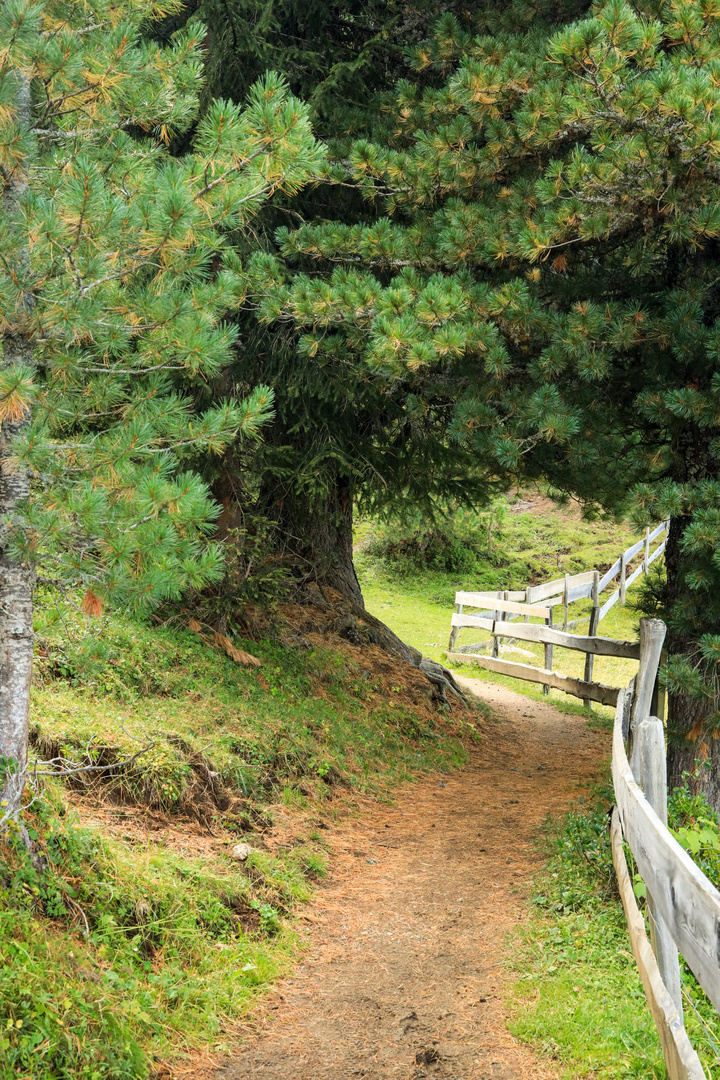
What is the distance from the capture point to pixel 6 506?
4.53m

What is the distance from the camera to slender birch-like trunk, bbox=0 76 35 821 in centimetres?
452

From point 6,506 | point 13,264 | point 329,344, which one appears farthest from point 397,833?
point 13,264

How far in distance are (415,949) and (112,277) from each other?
444 cm

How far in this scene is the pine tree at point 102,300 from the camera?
4.17m

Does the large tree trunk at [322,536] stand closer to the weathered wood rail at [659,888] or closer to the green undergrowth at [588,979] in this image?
the weathered wood rail at [659,888]

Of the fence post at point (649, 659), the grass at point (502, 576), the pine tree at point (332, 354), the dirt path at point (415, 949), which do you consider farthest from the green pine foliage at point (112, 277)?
the grass at point (502, 576)

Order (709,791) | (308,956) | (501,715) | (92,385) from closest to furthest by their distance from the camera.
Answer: (92,385)
(308,956)
(709,791)
(501,715)

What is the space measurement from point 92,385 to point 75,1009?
303 cm

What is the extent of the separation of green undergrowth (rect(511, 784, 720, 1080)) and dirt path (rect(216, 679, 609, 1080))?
15 centimetres

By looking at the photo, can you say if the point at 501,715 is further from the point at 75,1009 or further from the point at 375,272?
the point at 75,1009

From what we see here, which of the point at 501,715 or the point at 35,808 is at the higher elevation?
the point at 35,808

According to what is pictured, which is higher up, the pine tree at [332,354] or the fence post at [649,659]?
the pine tree at [332,354]

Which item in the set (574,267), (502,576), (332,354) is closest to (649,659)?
(574,267)

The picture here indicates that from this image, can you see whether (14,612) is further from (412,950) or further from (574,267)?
(574,267)
